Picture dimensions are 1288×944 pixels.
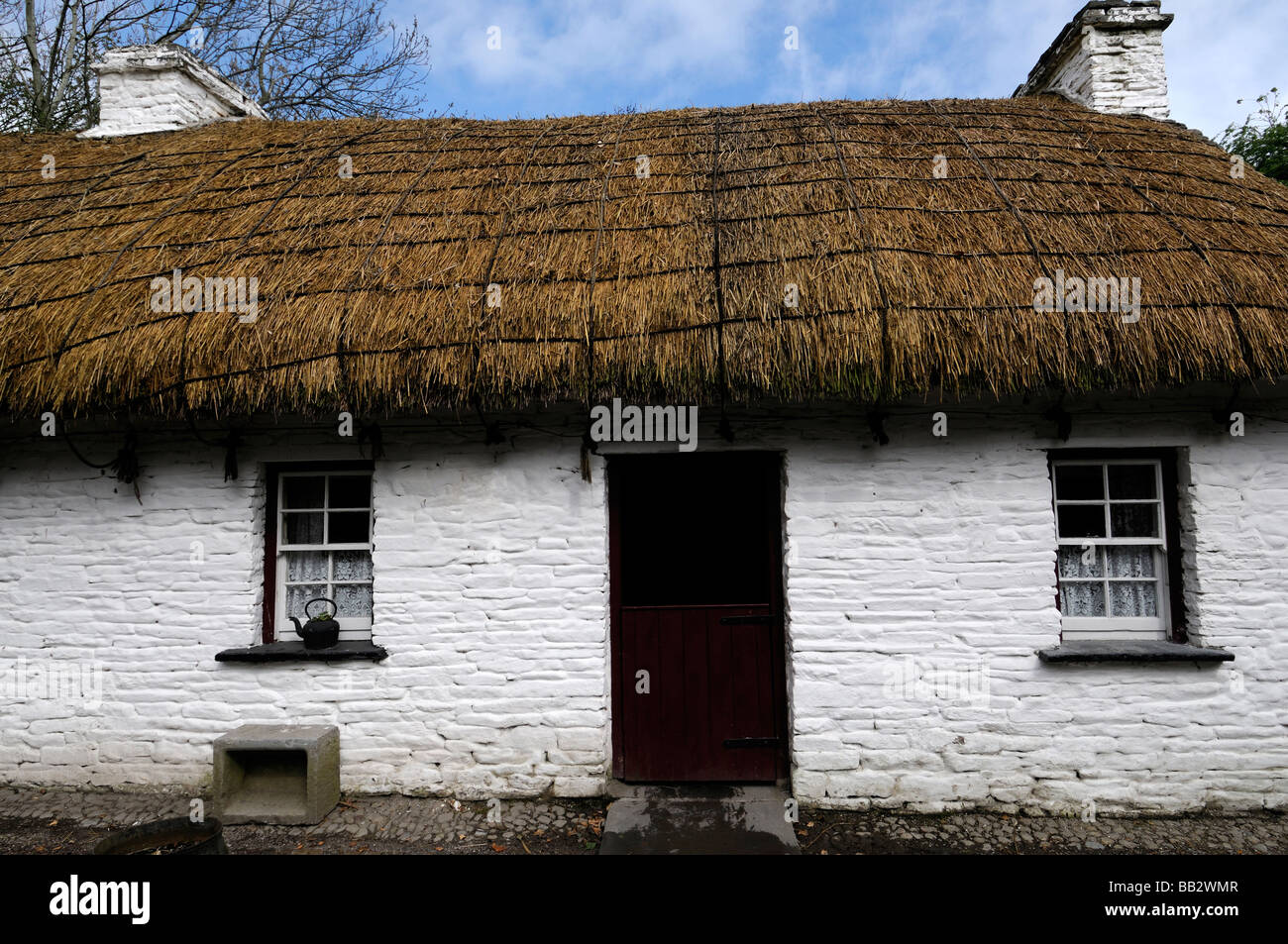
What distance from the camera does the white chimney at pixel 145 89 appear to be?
23.0ft

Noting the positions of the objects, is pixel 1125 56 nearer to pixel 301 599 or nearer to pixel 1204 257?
pixel 1204 257

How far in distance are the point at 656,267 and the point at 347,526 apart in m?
2.93

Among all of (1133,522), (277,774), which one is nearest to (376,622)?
(277,774)

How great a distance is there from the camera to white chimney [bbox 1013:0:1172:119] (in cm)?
649

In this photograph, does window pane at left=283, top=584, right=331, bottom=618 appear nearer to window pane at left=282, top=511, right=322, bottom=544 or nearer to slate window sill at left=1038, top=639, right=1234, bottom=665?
window pane at left=282, top=511, right=322, bottom=544

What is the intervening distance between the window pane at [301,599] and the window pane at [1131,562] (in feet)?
18.4

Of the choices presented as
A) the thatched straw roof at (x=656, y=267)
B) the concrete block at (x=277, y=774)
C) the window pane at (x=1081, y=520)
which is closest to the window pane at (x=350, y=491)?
the thatched straw roof at (x=656, y=267)

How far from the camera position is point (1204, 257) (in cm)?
440

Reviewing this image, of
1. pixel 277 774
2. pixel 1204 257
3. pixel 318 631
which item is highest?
pixel 1204 257

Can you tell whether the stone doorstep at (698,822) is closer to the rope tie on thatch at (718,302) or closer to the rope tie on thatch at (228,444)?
the rope tie on thatch at (718,302)

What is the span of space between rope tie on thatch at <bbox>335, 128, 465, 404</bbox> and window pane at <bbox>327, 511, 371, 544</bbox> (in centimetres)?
120

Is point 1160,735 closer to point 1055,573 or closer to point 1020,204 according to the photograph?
point 1055,573

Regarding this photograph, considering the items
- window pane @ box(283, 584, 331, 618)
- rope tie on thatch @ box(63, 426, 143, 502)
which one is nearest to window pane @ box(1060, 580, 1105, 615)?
window pane @ box(283, 584, 331, 618)
